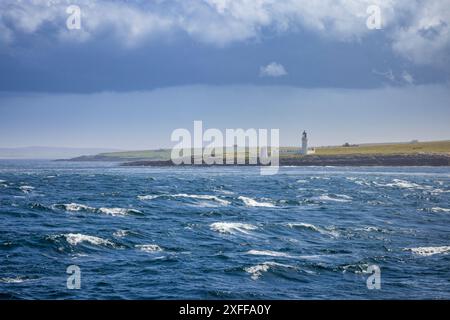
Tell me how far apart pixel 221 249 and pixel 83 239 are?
10.1 metres

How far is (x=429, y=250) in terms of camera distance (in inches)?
1415

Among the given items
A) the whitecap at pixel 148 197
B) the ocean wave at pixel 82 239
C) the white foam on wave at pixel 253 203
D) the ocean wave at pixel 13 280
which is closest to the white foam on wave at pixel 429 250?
the ocean wave at pixel 82 239

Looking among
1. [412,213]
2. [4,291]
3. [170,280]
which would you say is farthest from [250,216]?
[4,291]

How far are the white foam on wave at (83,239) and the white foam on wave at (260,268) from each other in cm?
1114

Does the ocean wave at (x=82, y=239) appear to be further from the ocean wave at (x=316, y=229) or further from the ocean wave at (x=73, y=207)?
the ocean wave at (x=73, y=207)

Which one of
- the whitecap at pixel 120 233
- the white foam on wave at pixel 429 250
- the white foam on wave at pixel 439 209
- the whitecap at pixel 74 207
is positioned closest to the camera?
the white foam on wave at pixel 429 250

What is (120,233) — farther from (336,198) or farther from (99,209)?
(336,198)

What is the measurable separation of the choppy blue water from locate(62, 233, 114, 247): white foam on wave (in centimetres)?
13

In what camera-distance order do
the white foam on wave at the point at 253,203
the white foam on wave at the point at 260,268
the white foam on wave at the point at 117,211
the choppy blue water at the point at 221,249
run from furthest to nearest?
the white foam on wave at the point at 253,203
the white foam on wave at the point at 117,211
the white foam on wave at the point at 260,268
the choppy blue water at the point at 221,249

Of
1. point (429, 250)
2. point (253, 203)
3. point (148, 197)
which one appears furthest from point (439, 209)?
point (148, 197)

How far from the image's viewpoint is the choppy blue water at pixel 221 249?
1025 inches

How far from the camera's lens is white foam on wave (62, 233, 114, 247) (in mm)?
36763

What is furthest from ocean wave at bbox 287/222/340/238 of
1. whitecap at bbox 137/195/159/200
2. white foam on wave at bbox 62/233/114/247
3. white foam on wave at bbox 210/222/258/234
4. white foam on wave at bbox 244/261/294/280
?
whitecap at bbox 137/195/159/200
